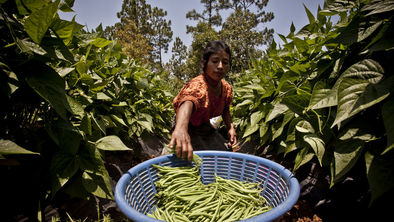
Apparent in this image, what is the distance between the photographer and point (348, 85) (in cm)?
83

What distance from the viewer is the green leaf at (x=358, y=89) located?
0.77 meters

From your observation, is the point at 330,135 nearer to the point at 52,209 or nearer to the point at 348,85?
the point at 348,85

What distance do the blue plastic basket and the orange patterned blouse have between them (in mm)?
639

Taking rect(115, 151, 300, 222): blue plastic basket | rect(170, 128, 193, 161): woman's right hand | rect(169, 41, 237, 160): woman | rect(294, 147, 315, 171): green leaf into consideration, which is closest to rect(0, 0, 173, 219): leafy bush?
rect(115, 151, 300, 222): blue plastic basket

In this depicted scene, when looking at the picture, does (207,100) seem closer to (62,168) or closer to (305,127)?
(305,127)

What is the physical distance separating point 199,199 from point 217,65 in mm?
1638

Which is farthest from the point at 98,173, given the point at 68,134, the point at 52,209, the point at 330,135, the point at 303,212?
the point at 303,212

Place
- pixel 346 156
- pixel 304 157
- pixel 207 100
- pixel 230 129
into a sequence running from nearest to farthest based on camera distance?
1. pixel 346 156
2. pixel 304 157
3. pixel 207 100
4. pixel 230 129

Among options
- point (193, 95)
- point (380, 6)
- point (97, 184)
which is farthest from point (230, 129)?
point (380, 6)

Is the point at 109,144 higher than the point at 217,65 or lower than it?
lower

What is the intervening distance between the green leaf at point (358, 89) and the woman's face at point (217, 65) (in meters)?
1.72

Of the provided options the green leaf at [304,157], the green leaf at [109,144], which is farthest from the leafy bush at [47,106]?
the green leaf at [304,157]

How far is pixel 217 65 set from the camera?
252 cm

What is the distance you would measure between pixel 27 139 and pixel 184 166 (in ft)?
3.71
